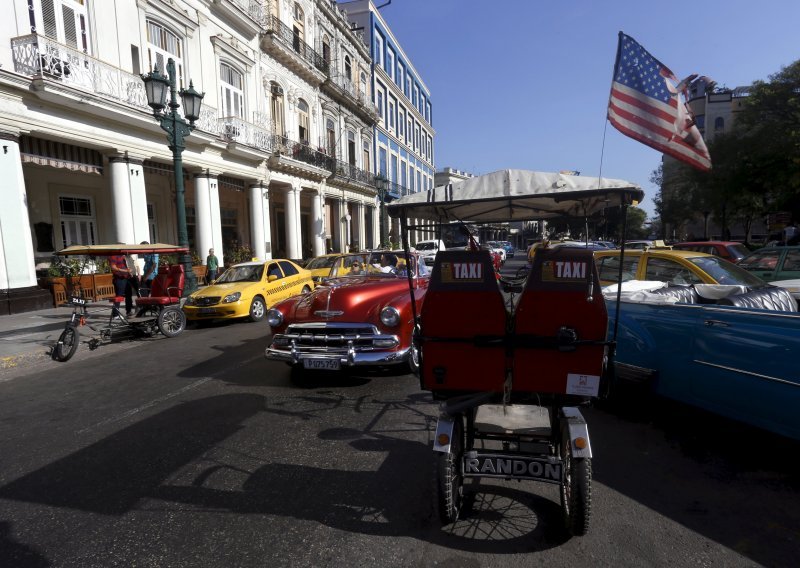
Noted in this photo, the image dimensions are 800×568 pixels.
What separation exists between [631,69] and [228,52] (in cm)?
1734

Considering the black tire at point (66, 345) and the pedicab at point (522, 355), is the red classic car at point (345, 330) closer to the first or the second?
the pedicab at point (522, 355)

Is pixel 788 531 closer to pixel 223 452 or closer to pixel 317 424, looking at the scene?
pixel 317 424

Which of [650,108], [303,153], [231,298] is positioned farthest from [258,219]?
[650,108]

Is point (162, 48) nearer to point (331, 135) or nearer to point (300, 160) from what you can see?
point (300, 160)

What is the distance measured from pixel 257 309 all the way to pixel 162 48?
10.8m

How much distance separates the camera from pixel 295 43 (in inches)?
894

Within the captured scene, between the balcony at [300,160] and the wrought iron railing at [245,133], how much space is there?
507mm

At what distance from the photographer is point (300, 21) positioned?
23.5 m

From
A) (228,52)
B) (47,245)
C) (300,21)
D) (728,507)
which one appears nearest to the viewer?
(728,507)

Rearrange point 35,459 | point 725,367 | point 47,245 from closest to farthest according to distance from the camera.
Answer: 1. point 725,367
2. point 35,459
3. point 47,245

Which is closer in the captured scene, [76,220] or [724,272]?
[724,272]

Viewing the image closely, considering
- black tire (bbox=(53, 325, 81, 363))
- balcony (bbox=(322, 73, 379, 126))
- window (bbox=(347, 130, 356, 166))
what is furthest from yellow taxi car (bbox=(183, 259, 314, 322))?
window (bbox=(347, 130, 356, 166))

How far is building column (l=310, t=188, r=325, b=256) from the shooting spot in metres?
25.7

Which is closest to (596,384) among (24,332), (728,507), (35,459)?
(728,507)
